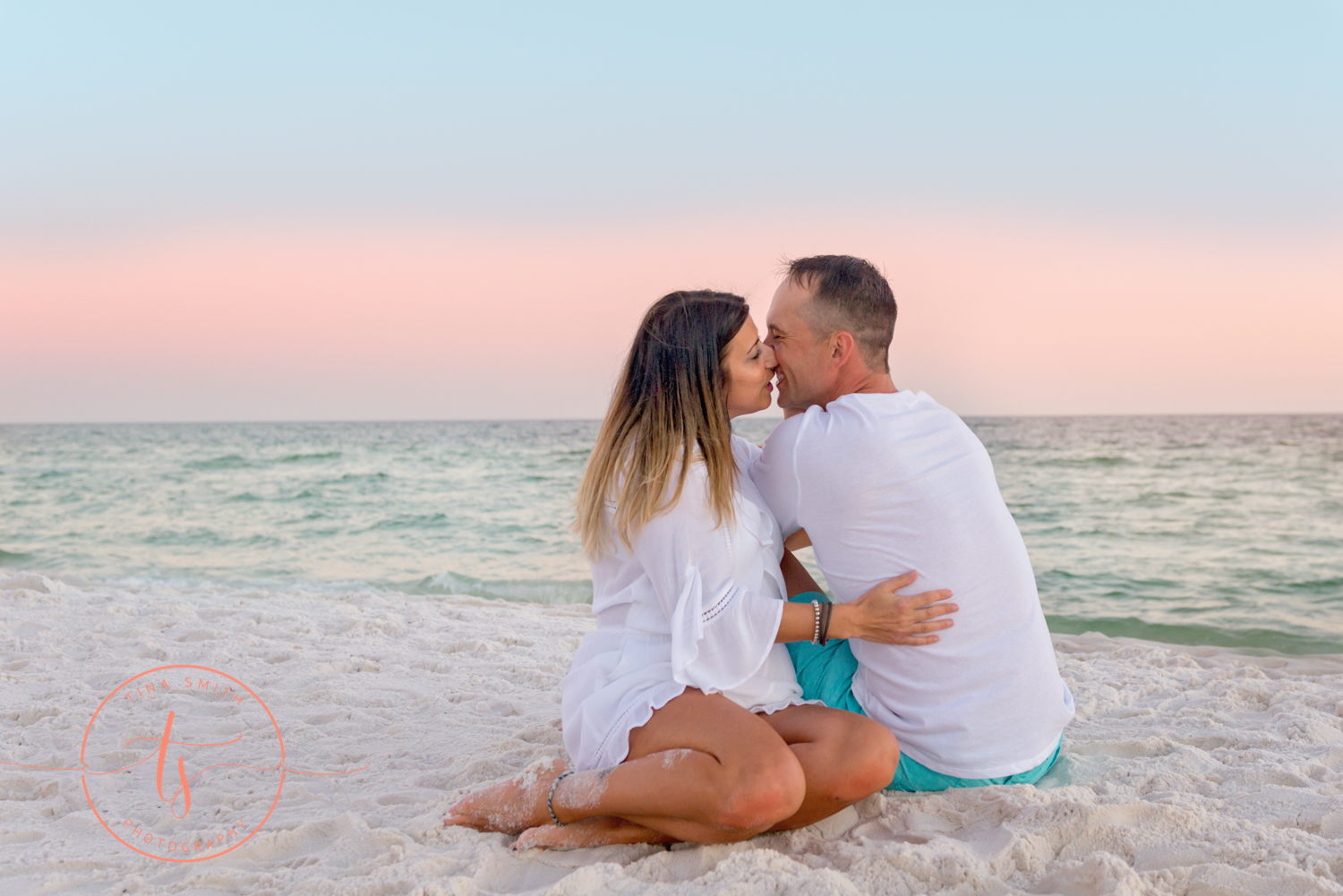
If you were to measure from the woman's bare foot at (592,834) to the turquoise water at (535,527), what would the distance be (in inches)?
217

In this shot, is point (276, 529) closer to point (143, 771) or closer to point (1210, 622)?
point (143, 771)

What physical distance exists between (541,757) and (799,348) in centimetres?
158

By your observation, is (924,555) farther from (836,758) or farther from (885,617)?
(836,758)

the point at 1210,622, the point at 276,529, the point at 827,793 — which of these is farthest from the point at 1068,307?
the point at 827,793

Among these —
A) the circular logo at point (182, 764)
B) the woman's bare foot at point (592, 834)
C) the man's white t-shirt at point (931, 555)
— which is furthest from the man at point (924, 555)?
the circular logo at point (182, 764)

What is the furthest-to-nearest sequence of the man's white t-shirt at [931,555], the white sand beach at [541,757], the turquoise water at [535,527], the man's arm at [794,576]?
the turquoise water at [535,527] → the man's arm at [794,576] → the man's white t-shirt at [931,555] → the white sand beach at [541,757]

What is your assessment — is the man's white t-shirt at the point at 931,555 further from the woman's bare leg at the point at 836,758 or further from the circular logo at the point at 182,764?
the circular logo at the point at 182,764

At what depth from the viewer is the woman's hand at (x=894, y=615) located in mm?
2262

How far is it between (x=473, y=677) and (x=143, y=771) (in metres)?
1.48

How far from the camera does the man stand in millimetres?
2285

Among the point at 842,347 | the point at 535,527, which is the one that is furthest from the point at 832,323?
the point at 535,527

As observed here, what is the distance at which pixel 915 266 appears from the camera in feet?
34.0

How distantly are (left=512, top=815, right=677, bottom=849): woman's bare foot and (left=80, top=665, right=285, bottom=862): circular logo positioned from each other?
83cm

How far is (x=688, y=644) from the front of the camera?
220 centimetres
